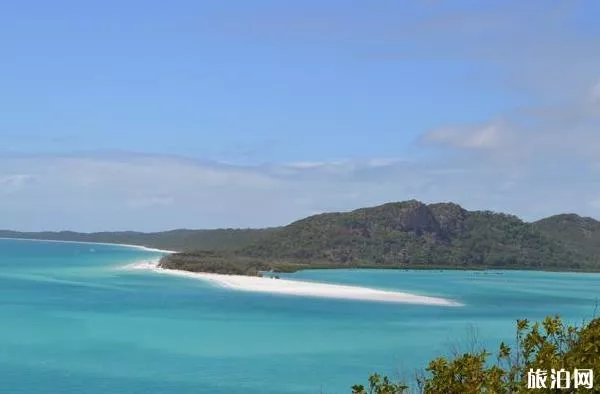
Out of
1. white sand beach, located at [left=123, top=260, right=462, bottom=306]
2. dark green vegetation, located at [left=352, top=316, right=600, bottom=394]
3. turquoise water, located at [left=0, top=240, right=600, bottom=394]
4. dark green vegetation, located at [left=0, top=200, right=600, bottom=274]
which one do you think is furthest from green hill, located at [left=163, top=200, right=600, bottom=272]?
dark green vegetation, located at [left=352, top=316, right=600, bottom=394]

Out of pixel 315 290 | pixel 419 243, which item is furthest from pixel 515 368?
pixel 419 243

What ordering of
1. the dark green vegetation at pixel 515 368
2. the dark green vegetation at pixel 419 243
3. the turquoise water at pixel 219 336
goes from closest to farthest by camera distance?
the dark green vegetation at pixel 515 368, the turquoise water at pixel 219 336, the dark green vegetation at pixel 419 243

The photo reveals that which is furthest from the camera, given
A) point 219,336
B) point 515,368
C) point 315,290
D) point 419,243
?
point 419,243

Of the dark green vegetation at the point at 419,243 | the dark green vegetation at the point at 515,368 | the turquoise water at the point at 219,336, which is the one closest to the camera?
the dark green vegetation at the point at 515,368

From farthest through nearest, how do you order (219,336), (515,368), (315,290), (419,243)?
(419,243)
(315,290)
(219,336)
(515,368)

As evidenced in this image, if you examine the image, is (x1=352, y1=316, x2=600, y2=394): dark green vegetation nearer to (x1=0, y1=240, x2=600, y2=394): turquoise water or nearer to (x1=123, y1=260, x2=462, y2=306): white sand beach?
(x1=0, y1=240, x2=600, y2=394): turquoise water

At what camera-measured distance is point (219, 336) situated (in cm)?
3122

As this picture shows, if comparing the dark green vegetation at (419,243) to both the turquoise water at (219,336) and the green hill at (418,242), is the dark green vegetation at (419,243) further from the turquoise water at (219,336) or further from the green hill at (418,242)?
the turquoise water at (219,336)

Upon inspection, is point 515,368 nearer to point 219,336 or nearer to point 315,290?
point 219,336

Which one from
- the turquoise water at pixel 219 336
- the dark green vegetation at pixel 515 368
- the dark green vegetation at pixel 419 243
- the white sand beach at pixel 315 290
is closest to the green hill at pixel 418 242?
the dark green vegetation at pixel 419 243

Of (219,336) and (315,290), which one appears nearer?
(219,336)

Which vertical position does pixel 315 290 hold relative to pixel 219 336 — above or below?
above

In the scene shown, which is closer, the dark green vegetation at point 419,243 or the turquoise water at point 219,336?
the turquoise water at point 219,336

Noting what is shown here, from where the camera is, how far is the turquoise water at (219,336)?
2222cm
